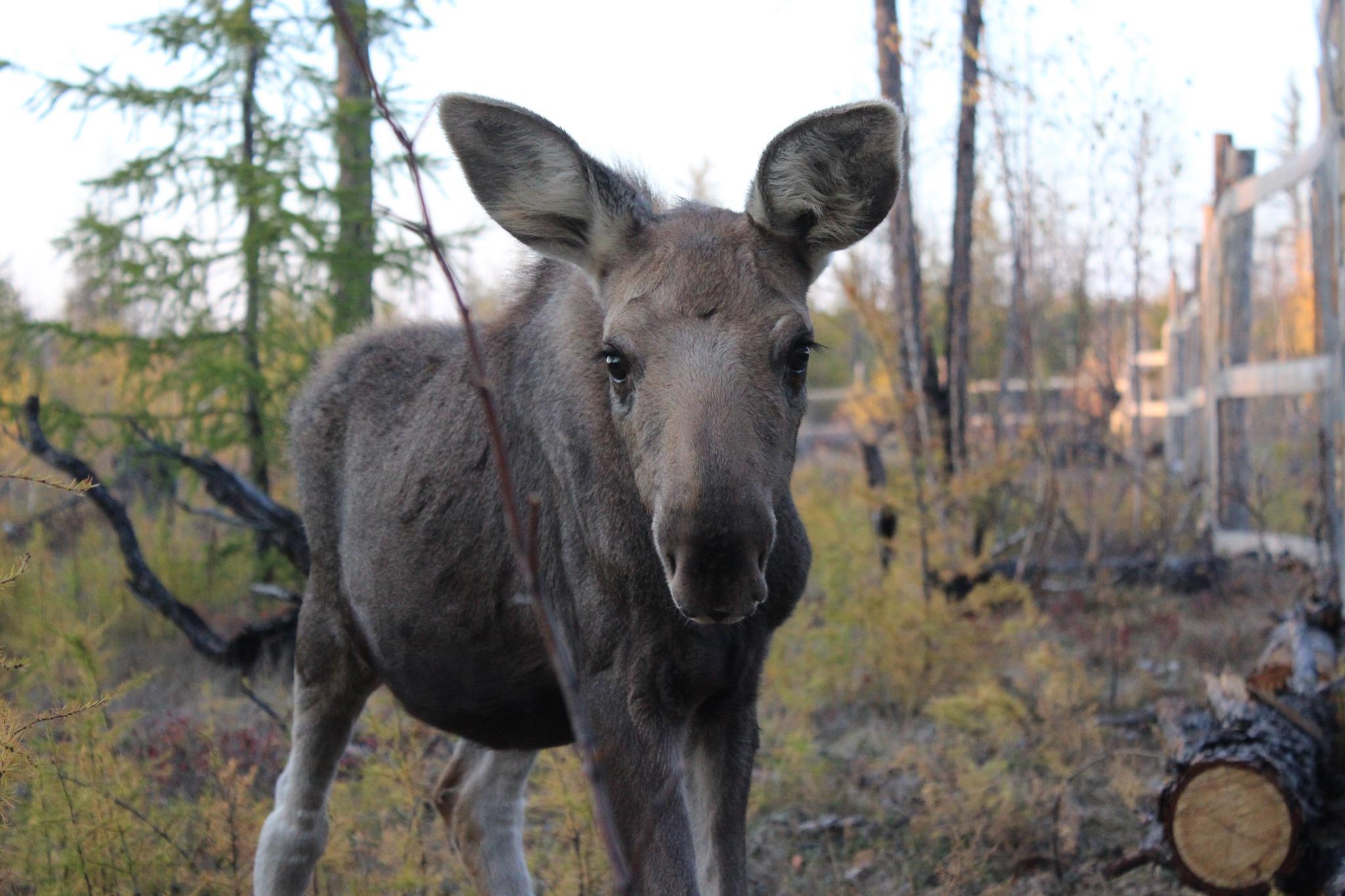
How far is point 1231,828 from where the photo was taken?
13.2 feet

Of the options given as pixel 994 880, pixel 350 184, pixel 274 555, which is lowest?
pixel 994 880

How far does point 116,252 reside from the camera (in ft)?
32.1

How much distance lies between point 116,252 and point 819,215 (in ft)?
29.0

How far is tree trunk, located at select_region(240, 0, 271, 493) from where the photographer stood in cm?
886

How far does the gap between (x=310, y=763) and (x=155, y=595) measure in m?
2.98

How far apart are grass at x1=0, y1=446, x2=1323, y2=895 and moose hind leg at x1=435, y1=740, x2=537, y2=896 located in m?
0.15

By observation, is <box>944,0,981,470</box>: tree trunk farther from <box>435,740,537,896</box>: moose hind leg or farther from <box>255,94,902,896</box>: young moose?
<box>255,94,902,896</box>: young moose

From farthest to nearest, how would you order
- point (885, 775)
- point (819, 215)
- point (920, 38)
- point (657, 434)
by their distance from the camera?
point (920, 38) → point (885, 775) → point (819, 215) → point (657, 434)

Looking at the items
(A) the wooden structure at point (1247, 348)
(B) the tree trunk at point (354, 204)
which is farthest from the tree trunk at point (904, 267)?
(B) the tree trunk at point (354, 204)

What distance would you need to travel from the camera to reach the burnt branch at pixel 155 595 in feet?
17.3

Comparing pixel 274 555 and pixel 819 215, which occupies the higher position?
pixel 819 215

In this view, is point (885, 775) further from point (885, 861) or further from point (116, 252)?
point (116, 252)

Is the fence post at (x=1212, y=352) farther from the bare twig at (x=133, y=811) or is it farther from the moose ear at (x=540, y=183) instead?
the bare twig at (x=133, y=811)

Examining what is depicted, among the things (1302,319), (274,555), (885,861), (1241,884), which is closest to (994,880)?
(885,861)
